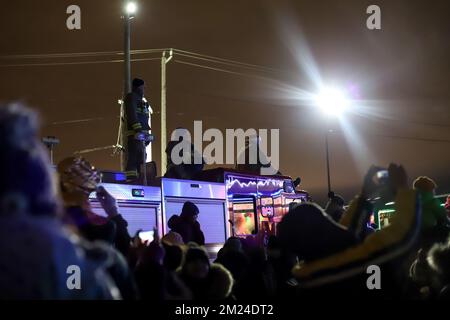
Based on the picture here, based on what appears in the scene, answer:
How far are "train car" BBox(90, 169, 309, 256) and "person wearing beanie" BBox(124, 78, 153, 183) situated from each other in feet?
2.65

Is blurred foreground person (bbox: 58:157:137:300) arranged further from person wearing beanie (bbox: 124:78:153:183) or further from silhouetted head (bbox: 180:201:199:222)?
person wearing beanie (bbox: 124:78:153:183)

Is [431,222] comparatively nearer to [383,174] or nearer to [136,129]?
[383,174]

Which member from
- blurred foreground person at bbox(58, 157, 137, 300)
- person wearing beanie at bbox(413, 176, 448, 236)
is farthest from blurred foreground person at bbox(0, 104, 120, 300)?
person wearing beanie at bbox(413, 176, 448, 236)

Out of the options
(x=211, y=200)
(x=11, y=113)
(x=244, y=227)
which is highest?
(x=11, y=113)

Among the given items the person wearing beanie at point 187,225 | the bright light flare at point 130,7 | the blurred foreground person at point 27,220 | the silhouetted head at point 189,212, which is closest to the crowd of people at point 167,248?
the blurred foreground person at point 27,220

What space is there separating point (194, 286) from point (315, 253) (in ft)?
3.87

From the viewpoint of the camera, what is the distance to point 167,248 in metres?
4.30

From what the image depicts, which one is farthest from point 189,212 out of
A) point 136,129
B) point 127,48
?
point 127,48

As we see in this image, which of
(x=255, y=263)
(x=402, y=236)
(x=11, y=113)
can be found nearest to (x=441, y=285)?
(x=402, y=236)

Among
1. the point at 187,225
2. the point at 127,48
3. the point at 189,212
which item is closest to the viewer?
the point at 187,225

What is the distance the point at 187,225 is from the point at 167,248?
9.11ft

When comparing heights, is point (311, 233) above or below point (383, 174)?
below
